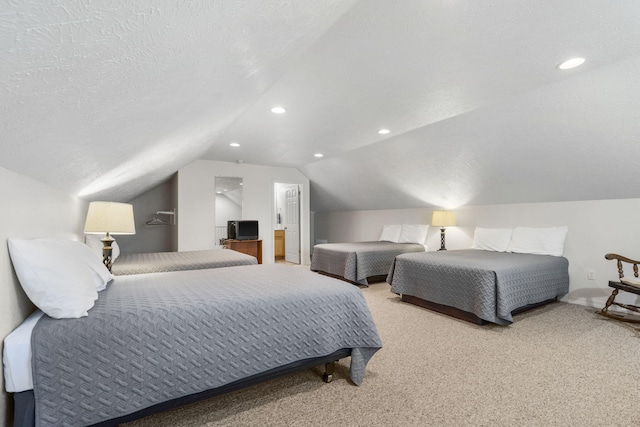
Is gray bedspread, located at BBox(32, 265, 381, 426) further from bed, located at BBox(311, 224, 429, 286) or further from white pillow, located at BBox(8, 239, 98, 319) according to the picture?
bed, located at BBox(311, 224, 429, 286)

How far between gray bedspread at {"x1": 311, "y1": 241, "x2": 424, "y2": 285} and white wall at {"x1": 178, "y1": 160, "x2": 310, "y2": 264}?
1553 millimetres

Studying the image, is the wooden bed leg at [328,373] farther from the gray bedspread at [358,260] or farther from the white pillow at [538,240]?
the white pillow at [538,240]

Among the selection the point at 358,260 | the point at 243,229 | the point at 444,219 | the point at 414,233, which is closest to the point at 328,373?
the point at 358,260

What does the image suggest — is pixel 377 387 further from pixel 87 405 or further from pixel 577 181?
pixel 577 181

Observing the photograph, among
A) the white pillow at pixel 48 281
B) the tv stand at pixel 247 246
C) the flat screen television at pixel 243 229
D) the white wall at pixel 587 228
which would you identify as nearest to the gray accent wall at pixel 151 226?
the flat screen television at pixel 243 229

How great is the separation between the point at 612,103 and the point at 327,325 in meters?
3.13

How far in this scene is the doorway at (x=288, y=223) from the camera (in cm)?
740

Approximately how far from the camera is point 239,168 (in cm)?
639

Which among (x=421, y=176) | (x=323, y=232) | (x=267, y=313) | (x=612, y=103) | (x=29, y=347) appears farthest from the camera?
(x=323, y=232)

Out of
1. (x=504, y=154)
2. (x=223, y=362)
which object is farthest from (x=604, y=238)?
(x=223, y=362)

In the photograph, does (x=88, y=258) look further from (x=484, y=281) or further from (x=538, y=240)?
(x=538, y=240)

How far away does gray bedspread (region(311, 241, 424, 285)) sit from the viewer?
4.93 m

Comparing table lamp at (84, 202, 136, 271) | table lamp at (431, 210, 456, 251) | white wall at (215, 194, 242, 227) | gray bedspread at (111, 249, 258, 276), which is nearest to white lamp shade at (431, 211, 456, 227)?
table lamp at (431, 210, 456, 251)

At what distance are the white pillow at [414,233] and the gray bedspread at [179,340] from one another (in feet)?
13.1
